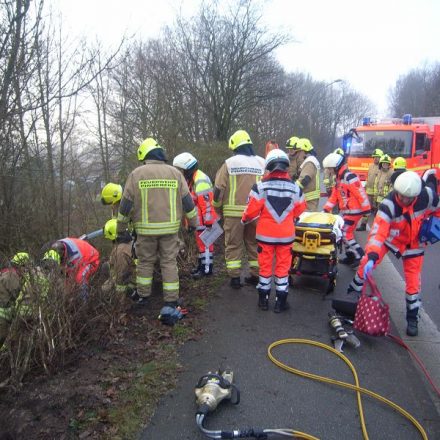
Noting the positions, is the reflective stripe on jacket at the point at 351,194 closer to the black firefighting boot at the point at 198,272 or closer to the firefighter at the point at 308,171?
the firefighter at the point at 308,171

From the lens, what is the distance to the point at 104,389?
3.29m

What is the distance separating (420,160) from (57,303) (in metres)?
13.3

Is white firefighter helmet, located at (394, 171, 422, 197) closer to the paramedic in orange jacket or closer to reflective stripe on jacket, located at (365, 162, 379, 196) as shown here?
the paramedic in orange jacket

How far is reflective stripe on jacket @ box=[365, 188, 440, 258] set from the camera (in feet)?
14.1

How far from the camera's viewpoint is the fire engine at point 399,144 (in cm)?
1343

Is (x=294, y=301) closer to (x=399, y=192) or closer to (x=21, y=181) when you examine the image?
(x=399, y=192)

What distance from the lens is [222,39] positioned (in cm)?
2050

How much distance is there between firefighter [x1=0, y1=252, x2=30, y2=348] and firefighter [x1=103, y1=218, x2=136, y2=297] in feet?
3.46

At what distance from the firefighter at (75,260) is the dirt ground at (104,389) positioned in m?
0.60

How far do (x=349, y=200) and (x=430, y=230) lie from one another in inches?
97.6

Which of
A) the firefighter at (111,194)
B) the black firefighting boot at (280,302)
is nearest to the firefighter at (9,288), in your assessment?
the firefighter at (111,194)

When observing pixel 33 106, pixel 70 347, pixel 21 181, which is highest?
pixel 33 106

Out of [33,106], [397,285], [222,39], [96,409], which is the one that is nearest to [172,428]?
[96,409]

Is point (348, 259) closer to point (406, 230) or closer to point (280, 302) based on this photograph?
point (280, 302)
